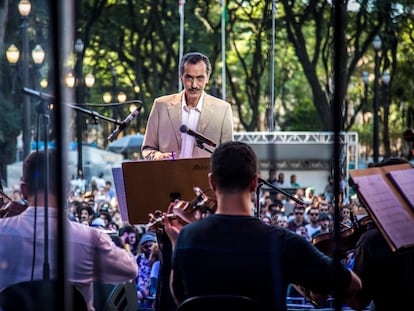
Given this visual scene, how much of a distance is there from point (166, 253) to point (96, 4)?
23170mm

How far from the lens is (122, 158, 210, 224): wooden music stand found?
19.2 ft

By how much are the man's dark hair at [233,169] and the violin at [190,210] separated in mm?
326

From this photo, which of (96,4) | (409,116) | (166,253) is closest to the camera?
(166,253)

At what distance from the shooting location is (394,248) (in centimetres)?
461

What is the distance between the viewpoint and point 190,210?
16.2 feet

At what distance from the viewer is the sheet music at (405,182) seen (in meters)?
4.92

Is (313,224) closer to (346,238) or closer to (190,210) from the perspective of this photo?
(346,238)

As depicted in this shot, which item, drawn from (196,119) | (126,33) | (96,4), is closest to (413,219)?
(196,119)

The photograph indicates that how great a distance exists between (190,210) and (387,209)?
94 cm

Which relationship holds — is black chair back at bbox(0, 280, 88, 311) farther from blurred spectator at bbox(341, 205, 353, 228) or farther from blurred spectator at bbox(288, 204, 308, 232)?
blurred spectator at bbox(288, 204, 308, 232)

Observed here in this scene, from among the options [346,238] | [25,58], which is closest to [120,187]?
[346,238]

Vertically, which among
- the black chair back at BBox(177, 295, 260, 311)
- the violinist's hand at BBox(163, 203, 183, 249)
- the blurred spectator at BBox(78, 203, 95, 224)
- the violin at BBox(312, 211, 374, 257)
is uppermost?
the violinist's hand at BBox(163, 203, 183, 249)

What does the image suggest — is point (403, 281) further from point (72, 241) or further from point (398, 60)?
point (398, 60)

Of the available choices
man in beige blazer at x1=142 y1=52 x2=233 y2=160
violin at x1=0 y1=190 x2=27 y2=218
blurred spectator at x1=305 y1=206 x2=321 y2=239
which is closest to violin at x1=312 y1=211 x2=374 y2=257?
man in beige blazer at x1=142 y1=52 x2=233 y2=160
